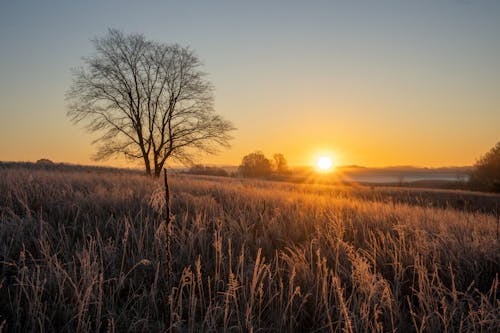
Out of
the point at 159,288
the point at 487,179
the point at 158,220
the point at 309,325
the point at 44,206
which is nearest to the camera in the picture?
the point at 309,325

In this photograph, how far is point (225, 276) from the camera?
272 cm

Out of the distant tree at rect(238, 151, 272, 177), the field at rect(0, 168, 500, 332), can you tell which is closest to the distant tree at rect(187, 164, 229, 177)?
the distant tree at rect(238, 151, 272, 177)

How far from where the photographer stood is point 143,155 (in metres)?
21.4

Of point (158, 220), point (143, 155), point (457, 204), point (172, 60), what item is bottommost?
point (457, 204)

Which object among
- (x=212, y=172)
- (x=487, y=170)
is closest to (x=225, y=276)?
(x=487, y=170)

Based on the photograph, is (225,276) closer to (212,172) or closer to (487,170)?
(487,170)

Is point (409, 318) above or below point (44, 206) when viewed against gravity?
below

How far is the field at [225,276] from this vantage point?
2.04m

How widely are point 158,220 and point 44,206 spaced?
168 cm

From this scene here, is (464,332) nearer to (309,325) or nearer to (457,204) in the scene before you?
(309,325)

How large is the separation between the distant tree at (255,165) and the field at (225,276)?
73201mm

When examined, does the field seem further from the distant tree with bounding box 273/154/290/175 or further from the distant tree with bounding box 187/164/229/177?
the distant tree with bounding box 273/154/290/175

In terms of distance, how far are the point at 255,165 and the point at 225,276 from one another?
79866 mm

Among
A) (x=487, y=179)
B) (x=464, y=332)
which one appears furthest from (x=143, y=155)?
(x=487, y=179)
